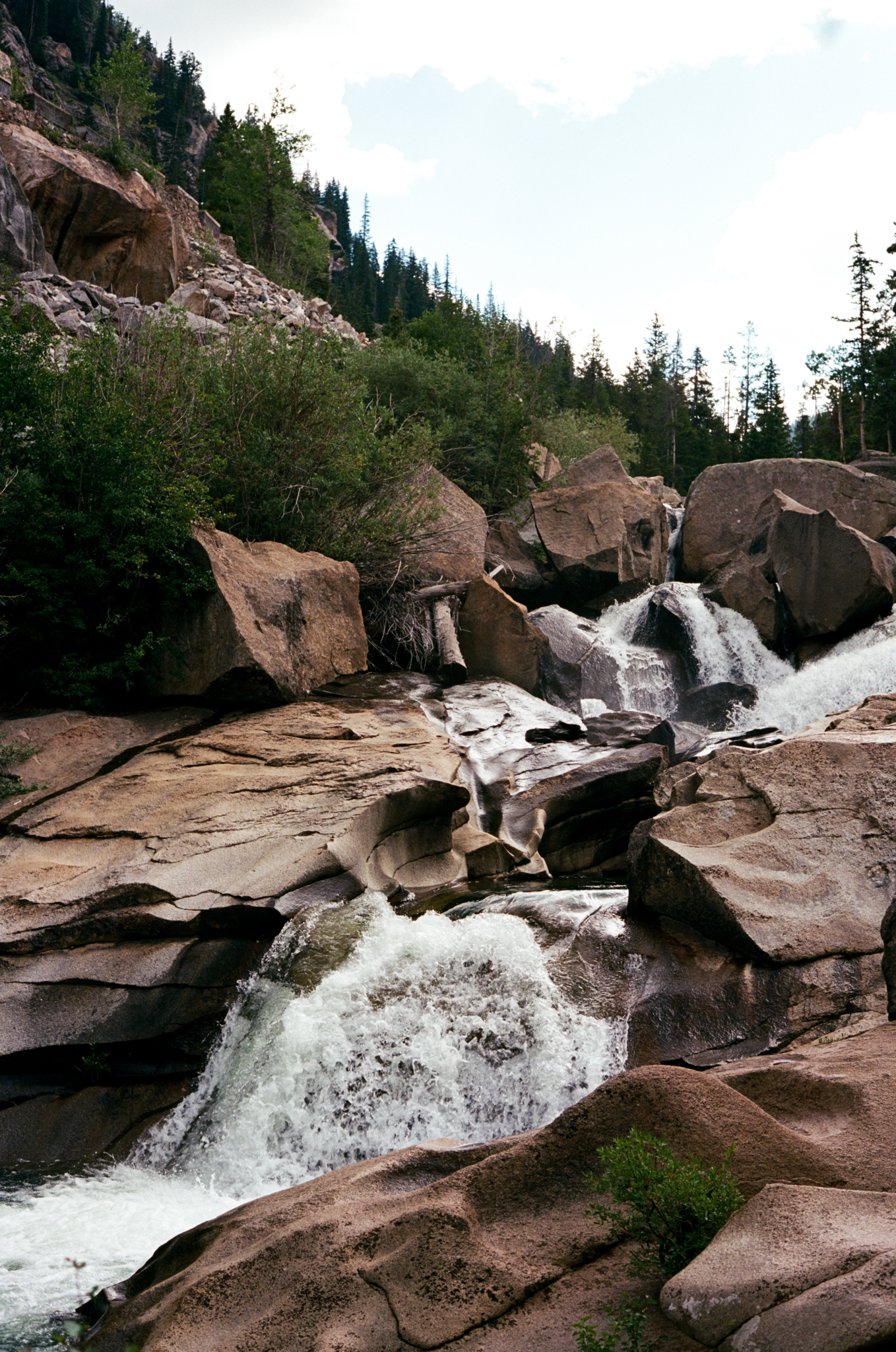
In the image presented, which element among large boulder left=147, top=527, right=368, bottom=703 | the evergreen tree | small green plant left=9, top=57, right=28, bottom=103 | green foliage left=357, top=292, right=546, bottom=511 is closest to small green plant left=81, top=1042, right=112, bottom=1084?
large boulder left=147, top=527, right=368, bottom=703

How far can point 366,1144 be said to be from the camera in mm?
6129

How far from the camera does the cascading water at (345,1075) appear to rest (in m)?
5.93

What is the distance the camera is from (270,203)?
139 feet

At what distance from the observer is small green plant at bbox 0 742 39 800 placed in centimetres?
873

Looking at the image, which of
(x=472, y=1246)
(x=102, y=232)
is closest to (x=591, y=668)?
(x=472, y=1246)

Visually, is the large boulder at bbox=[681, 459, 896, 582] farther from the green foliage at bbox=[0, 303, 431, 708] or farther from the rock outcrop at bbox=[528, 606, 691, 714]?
the green foliage at bbox=[0, 303, 431, 708]

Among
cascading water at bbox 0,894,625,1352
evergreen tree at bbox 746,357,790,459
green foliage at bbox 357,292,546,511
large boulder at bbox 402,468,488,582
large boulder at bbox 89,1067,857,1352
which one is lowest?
cascading water at bbox 0,894,625,1352

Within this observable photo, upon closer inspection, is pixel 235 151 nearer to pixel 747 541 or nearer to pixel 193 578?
pixel 747 541

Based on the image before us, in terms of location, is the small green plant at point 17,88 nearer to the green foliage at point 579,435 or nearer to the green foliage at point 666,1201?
the green foliage at point 579,435

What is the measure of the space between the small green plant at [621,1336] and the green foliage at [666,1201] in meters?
0.23

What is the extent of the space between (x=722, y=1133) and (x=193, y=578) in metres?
8.59

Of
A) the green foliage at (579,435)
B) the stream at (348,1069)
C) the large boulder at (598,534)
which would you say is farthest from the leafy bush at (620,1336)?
the green foliage at (579,435)

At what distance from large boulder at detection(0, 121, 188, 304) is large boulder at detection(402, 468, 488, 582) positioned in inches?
642

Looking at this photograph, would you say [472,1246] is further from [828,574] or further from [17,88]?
[17,88]
